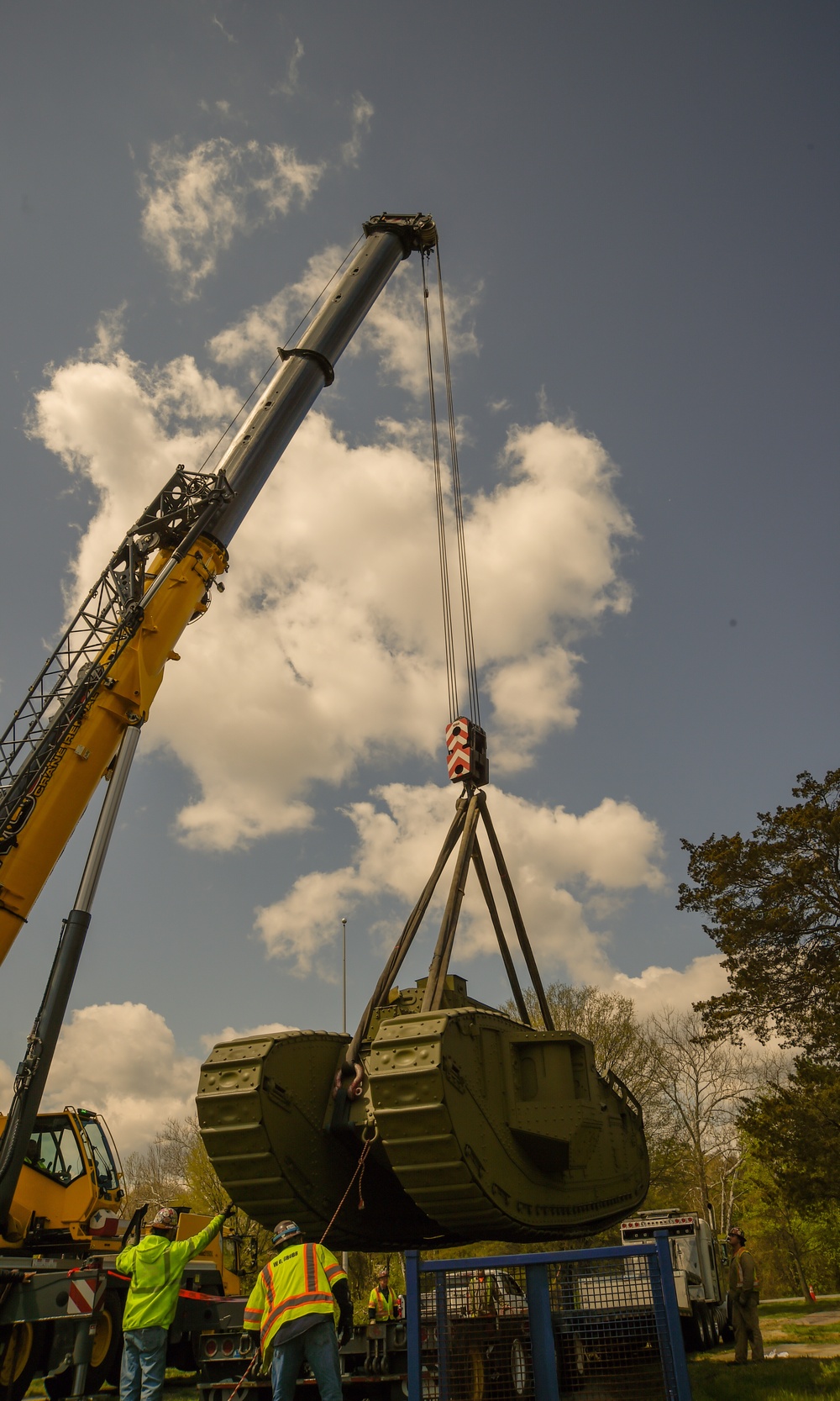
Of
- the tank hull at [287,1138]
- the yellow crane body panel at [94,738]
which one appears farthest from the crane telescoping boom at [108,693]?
the tank hull at [287,1138]

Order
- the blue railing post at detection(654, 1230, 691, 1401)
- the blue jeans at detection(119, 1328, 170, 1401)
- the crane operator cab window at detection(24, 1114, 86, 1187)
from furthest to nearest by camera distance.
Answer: the crane operator cab window at detection(24, 1114, 86, 1187) < the blue jeans at detection(119, 1328, 170, 1401) < the blue railing post at detection(654, 1230, 691, 1401)

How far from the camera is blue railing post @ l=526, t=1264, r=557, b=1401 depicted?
5062 millimetres

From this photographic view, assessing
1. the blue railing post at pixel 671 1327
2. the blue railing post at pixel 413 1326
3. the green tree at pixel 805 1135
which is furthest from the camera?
the green tree at pixel 805 1135

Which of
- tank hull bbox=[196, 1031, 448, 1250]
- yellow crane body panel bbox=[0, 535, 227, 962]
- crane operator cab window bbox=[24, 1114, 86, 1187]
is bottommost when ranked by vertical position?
tank hull bbox=[196, 1031, 448, 1250]

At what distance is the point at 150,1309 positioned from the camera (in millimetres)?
6184

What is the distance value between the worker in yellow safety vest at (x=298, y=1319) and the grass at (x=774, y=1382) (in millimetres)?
3368

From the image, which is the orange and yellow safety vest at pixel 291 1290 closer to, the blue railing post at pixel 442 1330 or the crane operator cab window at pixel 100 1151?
the blue railing post at pixel 442 1330

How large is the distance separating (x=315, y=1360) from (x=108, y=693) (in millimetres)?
6340

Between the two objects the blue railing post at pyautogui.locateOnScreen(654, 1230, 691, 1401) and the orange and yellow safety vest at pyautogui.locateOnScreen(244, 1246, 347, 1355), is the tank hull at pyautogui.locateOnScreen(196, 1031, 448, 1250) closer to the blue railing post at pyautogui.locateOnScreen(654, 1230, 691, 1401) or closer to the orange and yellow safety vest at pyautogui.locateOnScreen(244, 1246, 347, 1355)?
the orange and yellow safety vest at pyautogui.locateOnScreen(244, 1246, 347, 1355)

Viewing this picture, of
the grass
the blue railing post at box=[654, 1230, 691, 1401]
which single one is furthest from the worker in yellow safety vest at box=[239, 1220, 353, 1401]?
the grass

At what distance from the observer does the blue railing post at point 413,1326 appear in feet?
17.0

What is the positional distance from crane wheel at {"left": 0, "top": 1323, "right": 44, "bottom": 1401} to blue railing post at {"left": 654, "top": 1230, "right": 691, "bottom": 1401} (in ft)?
21.2

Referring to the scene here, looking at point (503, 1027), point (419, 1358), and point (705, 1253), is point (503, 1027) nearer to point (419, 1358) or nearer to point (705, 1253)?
point (419, 1358)

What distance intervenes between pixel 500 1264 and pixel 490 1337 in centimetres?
59
